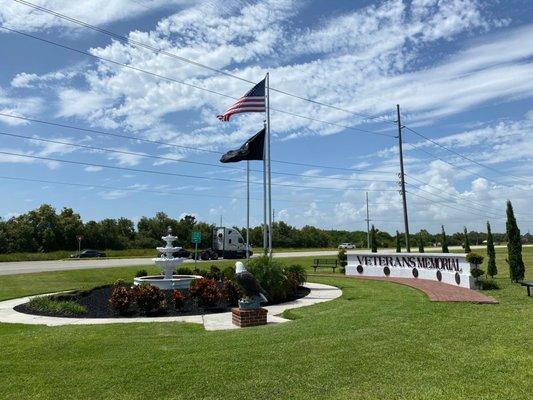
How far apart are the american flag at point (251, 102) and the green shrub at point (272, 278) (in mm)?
5835

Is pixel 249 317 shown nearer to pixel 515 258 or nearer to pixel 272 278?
pixel 272 278

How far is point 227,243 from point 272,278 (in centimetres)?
3236

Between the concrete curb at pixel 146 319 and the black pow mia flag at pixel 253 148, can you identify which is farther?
the black pow mia flag at pixel 253 148

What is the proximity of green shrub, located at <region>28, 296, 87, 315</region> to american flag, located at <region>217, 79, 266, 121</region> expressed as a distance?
8.61 meters

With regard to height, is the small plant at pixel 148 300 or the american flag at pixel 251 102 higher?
the american flag at pixel 251 102

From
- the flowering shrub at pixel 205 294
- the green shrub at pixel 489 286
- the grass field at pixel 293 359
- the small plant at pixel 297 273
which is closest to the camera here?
the grass field at pixel 293 359

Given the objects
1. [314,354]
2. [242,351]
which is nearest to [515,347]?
[314,354]

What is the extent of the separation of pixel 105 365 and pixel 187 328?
321 cm

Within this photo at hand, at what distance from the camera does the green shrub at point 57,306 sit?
1306cm

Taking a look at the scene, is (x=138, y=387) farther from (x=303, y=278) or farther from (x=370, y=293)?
(x=303, y=278)

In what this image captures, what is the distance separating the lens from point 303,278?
18.3m

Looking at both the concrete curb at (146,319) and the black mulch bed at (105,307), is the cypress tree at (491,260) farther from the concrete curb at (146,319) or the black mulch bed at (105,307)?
the concrete curb at (146,319)

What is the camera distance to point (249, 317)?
9.87 m

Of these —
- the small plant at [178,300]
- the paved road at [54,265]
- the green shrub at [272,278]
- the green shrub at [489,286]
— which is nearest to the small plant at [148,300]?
the small plant at [178,300]
